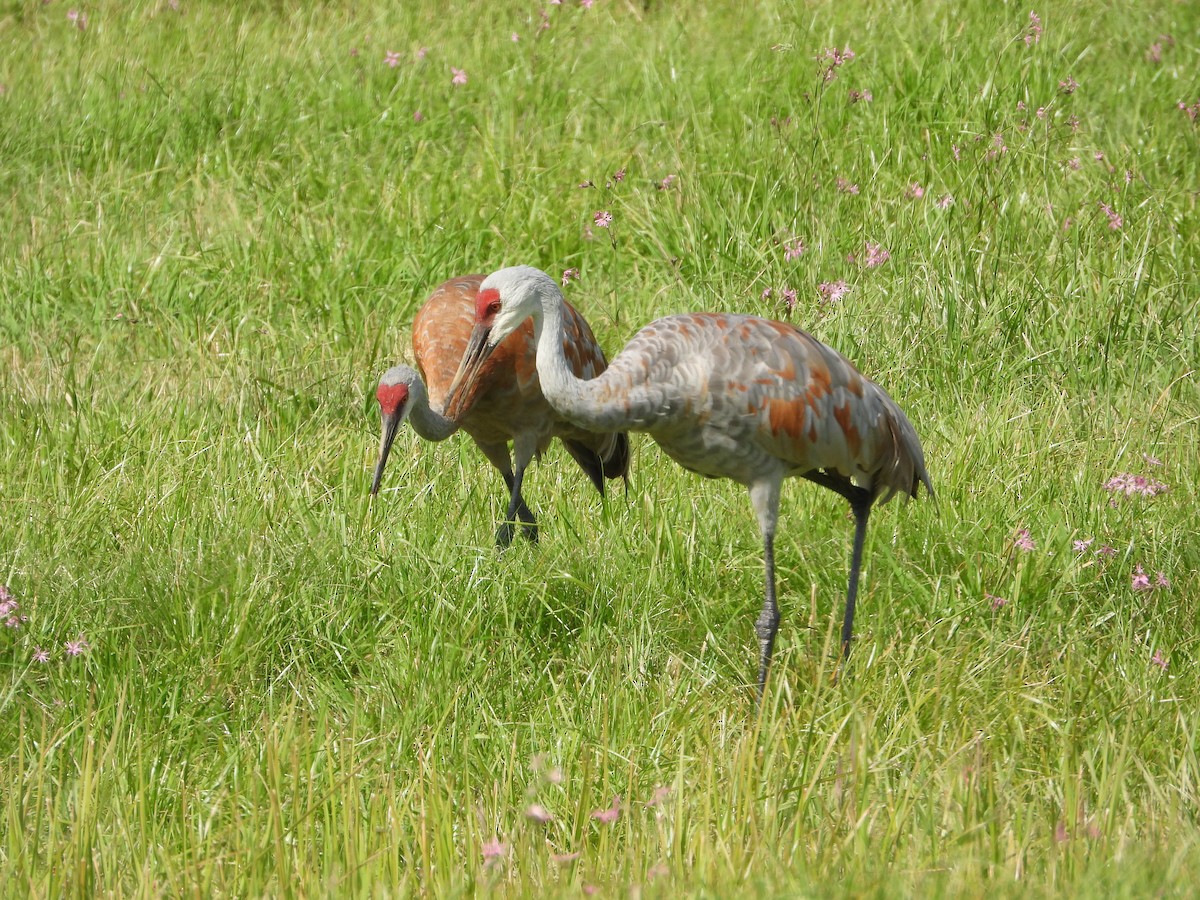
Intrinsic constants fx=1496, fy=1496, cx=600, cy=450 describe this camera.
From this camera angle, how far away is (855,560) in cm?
419

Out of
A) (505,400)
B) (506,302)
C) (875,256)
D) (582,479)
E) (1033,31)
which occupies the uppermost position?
→ (1033,31)

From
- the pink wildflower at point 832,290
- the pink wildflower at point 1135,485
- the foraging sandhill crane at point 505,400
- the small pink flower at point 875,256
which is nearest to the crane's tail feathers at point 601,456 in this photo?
the foraging sandhill crane at point 505,400

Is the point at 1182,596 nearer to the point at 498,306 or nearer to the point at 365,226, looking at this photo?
the point at 498,306

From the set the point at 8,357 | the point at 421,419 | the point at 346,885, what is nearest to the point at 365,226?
the point at 8,357

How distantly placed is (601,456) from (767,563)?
127cm

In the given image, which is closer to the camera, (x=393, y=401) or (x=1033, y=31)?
(x=393, y=401)

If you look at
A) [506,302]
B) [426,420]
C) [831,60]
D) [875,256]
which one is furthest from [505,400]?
[831,60]

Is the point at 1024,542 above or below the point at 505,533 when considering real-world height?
above

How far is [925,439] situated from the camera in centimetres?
498

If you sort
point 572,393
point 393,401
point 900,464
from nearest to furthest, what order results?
point 572,393, point 900,464, point 393,401

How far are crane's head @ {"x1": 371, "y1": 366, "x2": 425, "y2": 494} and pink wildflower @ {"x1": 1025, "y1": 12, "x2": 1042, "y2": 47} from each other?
316 centimetres

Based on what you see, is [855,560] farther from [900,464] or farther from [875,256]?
[875,256]

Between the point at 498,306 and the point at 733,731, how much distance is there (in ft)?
4.33

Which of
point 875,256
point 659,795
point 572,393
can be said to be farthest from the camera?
point 875,256
